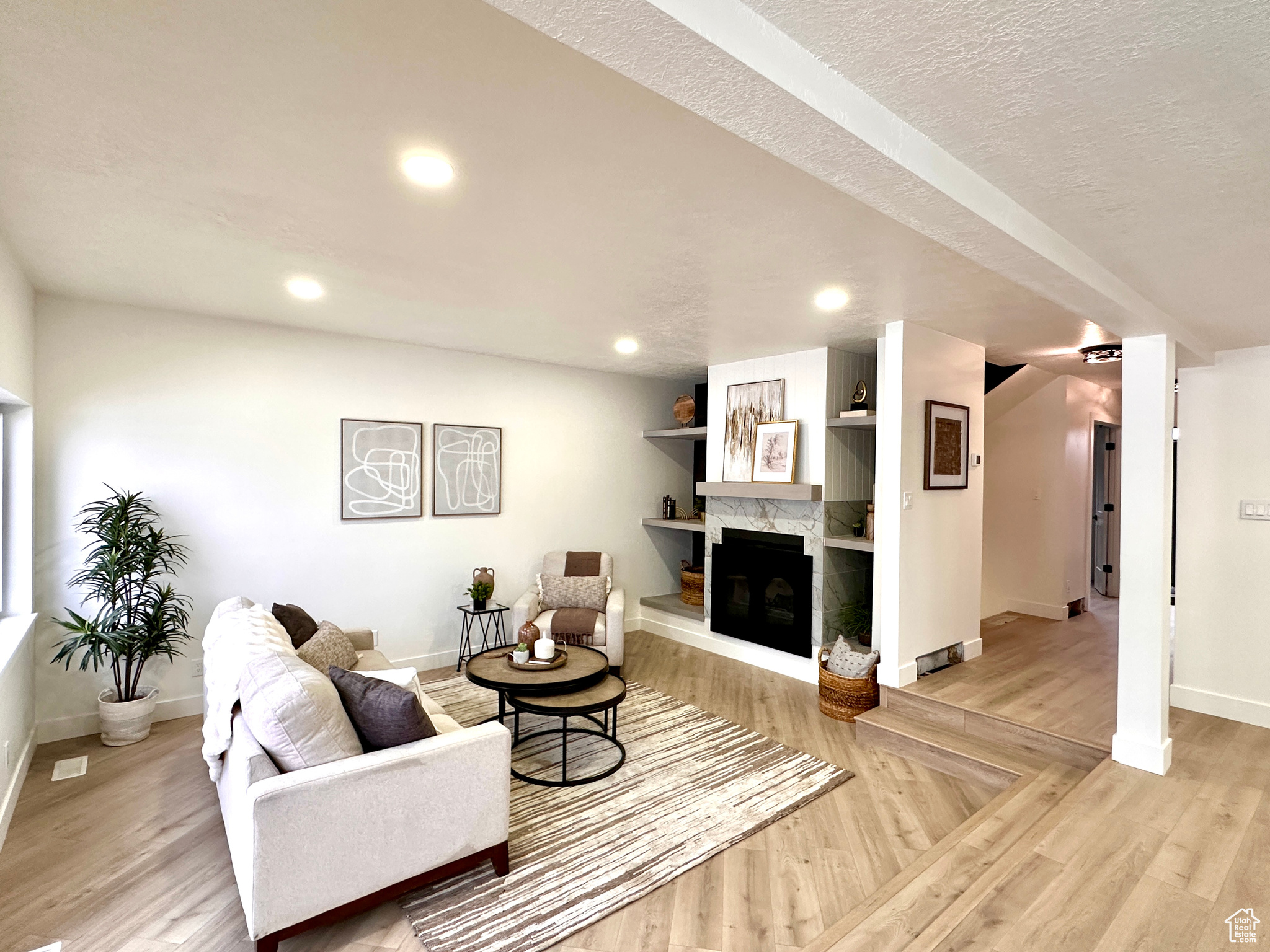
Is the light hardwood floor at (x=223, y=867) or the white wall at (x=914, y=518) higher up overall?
the white wall at (x=914, y=518)

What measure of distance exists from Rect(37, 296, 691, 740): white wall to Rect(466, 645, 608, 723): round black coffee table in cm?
156

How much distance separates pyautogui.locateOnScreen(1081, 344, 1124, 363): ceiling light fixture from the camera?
4377 millimetres

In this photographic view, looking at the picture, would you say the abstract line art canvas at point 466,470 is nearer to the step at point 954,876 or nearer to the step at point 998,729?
the step at point 998,729

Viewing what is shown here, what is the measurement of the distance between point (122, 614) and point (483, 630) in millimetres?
2396

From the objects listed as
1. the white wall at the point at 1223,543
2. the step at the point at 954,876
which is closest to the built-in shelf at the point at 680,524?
the step at the point at 954,876

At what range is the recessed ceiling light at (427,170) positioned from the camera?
1.93 m

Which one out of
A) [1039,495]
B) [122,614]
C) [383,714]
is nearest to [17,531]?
[122,614]

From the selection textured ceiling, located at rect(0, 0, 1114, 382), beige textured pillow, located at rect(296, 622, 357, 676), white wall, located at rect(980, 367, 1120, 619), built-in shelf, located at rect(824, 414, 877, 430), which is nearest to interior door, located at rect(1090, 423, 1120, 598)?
white wall, located at rect(980, 367, 1120, 619)

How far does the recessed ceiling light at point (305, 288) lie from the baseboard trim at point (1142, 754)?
459 centimetres

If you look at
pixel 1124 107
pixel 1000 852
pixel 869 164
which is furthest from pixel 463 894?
pixel 1124 107

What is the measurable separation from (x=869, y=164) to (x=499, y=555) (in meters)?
4.55

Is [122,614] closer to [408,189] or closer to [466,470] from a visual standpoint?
[466,470]

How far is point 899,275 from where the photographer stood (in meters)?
2.96

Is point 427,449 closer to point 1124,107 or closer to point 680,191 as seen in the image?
point 680,191
